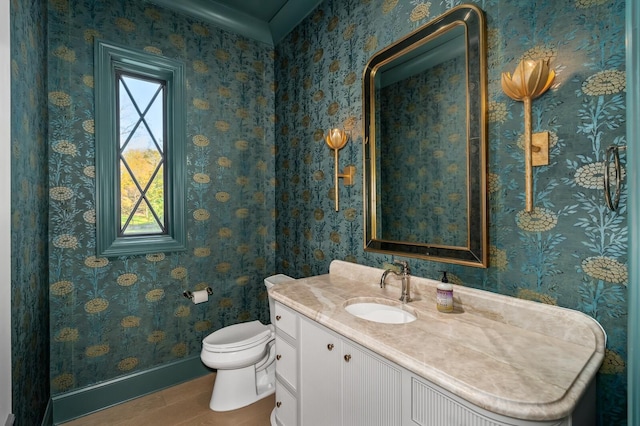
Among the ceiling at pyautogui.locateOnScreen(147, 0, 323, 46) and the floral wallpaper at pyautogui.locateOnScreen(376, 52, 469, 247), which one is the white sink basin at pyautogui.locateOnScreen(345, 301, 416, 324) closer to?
the floral wallpaper at pyautogui.locateOnScreen(376, 52, 469, 247)

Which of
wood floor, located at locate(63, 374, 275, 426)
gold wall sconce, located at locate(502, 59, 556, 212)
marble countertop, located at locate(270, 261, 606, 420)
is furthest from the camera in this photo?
wood floor, located at locate(63, 374, 275, 426)

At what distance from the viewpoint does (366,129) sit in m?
1.84

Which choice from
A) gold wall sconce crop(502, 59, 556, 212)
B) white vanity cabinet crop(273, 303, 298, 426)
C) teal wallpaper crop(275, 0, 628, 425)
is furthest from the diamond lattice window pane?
gold wall sconce crop(502, 59, 556, 212)

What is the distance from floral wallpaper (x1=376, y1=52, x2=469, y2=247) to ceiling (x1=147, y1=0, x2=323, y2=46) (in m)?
1.26

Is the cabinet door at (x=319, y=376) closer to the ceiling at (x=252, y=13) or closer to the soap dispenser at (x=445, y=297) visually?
the soap dispenser at (x=445, y=297)

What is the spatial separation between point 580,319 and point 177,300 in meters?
2.39

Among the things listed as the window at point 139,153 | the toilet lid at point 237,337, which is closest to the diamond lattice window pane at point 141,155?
the window at point 139,153

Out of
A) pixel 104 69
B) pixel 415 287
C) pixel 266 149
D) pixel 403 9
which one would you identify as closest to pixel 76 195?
pixel 104 69

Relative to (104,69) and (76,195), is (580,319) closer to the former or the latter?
(76,195)

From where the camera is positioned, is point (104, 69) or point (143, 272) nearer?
point (104, 69)

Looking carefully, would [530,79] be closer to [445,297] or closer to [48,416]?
[445,297]

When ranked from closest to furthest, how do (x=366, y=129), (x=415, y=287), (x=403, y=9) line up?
(x=415, y=287) → (x=403, y=9) → (x=366, y=129)

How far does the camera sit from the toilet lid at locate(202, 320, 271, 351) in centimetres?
190

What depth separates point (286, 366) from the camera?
1.59 meters
